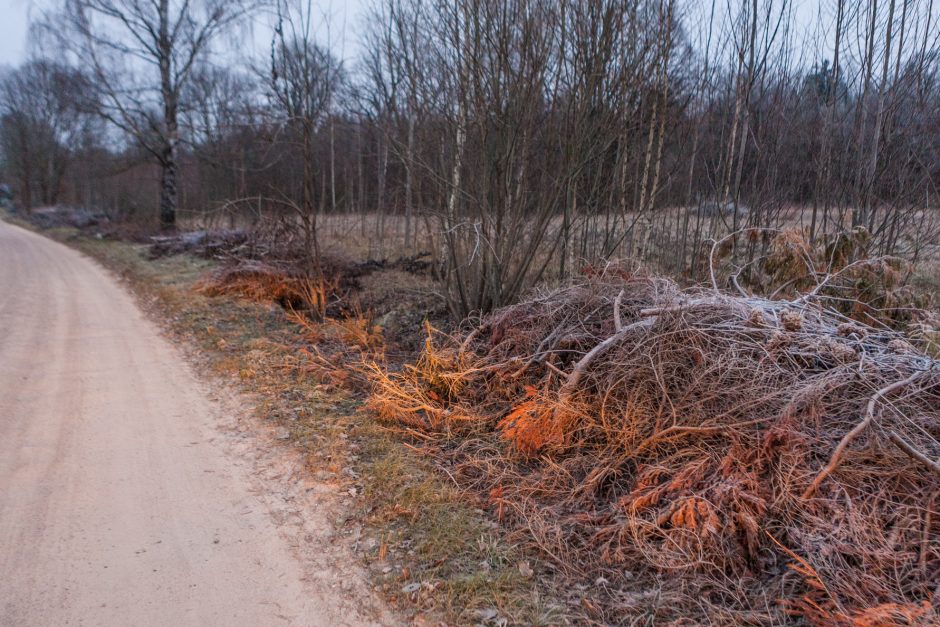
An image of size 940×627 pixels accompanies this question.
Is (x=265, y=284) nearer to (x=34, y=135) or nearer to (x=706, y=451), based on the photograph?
(x=706, y=451)

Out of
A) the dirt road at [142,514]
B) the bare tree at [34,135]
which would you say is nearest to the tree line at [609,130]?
the dirt road at [142,514]

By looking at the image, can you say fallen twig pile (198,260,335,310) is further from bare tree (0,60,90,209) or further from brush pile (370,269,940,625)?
bare tree (0,60,90,209)

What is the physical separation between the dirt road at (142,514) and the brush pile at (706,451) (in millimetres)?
1383

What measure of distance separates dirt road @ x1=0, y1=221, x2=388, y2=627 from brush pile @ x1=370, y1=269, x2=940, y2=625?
4.54ft

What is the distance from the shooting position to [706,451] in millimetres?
3996

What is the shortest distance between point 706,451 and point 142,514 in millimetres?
3802

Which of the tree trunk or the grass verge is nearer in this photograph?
the grass verge

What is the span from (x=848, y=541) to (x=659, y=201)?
7819 mm

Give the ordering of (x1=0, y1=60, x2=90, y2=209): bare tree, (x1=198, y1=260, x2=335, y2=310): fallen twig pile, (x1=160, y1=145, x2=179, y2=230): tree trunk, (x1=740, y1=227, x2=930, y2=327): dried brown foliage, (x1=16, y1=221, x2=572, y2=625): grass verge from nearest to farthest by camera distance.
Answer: (x1=16, y1=221, x2=572, y2=625): grass verge
(x1=740, y1=227, x2=930, y2=327): dried brown foliage
(x1=198, y1=260, x2=335, y2=310): fallen twig pile
(x1=160, y1=145, x2=179, y2=230): tree trunk
(x1=0, y1=60, x2=90, y2=209): bare tree

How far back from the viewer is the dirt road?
3023 millimetres

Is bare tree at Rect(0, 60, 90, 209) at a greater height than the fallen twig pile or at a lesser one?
greater

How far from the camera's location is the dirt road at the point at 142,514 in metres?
3.02

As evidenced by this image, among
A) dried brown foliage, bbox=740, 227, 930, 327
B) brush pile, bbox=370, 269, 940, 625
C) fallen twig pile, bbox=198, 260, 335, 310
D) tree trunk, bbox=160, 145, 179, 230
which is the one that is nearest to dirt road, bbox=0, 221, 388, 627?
brush pile, bbox=370, 269, 940, 625

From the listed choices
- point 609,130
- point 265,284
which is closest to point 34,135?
point 265,284
